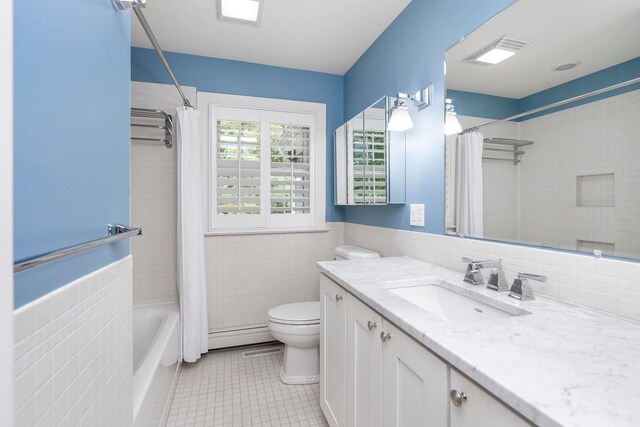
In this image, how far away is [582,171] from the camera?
3.34 feet

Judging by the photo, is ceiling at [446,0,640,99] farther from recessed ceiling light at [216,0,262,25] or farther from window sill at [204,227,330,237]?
window sill at [204,227,330,237]

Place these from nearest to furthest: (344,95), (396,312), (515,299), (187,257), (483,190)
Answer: (396,312) < (515,299) < (483,190) < (187,257) < (344,95)

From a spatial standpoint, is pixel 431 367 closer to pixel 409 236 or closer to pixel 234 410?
pixel 409 236

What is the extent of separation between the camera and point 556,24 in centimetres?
111

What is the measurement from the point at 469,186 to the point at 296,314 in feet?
4.50

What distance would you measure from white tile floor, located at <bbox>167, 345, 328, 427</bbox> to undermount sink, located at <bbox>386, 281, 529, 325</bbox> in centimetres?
98

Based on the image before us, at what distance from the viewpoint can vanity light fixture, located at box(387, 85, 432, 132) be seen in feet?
5.81

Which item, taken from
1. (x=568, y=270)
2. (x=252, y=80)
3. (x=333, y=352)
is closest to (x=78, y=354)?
(x=333, y=352)

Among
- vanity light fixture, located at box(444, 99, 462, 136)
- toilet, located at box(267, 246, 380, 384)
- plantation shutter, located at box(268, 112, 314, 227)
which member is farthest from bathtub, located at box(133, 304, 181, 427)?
vanity light fixture, located at box(444, 99, 462, 136)

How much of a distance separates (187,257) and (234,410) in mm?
1060

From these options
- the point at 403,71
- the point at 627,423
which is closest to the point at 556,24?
the point at 403,71

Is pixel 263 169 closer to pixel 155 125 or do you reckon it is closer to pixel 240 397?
pixel 155 125

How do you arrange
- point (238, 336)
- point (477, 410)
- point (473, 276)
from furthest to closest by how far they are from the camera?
point (238, 336) → point (473, 276) → point (477, 410)

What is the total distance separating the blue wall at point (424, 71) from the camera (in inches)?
61.3
